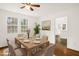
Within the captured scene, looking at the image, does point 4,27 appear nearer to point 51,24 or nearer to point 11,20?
point 11,20

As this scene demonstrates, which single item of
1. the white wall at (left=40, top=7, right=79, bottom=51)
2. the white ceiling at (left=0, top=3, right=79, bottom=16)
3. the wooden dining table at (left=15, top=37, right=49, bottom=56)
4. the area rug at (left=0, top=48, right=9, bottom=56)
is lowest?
the area rug at (left=0, top=48, right=9, bottom=56)

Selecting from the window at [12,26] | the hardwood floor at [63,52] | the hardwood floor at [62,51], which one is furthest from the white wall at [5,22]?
the hardwood floor at [62,51]

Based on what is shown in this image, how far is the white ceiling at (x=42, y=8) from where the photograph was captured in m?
1.60

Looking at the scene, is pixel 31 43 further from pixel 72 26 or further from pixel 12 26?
pixel 72 26

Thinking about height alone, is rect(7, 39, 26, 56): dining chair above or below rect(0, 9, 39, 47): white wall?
below

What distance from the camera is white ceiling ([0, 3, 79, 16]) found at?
1.60 metres

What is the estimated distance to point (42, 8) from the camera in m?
1.64

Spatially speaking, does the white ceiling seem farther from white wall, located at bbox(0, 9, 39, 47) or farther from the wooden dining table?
the wooden dining table

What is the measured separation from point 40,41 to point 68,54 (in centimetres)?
51

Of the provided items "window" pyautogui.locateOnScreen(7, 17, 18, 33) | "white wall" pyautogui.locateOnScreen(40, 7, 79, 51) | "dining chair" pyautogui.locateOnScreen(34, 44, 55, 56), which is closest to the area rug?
"window" pyautogui.locateOnScreen(7, 17, 18, 33)

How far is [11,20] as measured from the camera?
5.43ft

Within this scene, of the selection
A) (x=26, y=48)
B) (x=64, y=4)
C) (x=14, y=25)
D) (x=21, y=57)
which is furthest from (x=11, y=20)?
(x=64, y=4)

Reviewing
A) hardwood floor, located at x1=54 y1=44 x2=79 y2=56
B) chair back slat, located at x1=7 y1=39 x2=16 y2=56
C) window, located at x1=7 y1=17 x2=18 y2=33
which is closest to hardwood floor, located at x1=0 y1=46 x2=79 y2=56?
hardwood floor, located at x1=54 y1=44 x2=79 y2=56

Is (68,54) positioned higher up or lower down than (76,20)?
lower down
